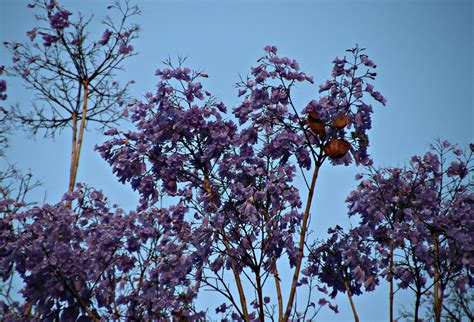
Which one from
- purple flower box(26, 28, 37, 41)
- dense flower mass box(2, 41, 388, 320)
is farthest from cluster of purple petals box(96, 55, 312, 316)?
purple flower box(26, 28, 37, 41)

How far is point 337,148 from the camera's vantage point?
573cm

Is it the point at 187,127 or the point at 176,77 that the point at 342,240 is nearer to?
the point at 187,127

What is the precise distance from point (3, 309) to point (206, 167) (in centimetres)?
325

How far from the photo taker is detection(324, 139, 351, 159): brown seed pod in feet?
18.8

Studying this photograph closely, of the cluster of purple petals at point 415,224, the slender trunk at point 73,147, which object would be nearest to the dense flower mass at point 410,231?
the cluster of purple petals at point 415,224

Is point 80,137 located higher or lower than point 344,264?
higher

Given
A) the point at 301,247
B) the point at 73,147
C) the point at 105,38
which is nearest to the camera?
the point at 301,247

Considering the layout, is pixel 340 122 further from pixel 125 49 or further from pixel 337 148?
pixel 125 49

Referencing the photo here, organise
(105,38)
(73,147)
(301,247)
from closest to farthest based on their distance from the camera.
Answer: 1. (301,247)
2. (73,147)
3. (105,38)

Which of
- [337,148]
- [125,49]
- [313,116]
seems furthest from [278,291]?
[125,49]

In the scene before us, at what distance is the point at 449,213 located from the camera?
726cm

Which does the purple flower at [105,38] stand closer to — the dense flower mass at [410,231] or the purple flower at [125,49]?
the purple flower at [125,49]

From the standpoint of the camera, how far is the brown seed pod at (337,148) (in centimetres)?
572

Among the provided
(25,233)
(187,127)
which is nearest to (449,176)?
(187,127)
